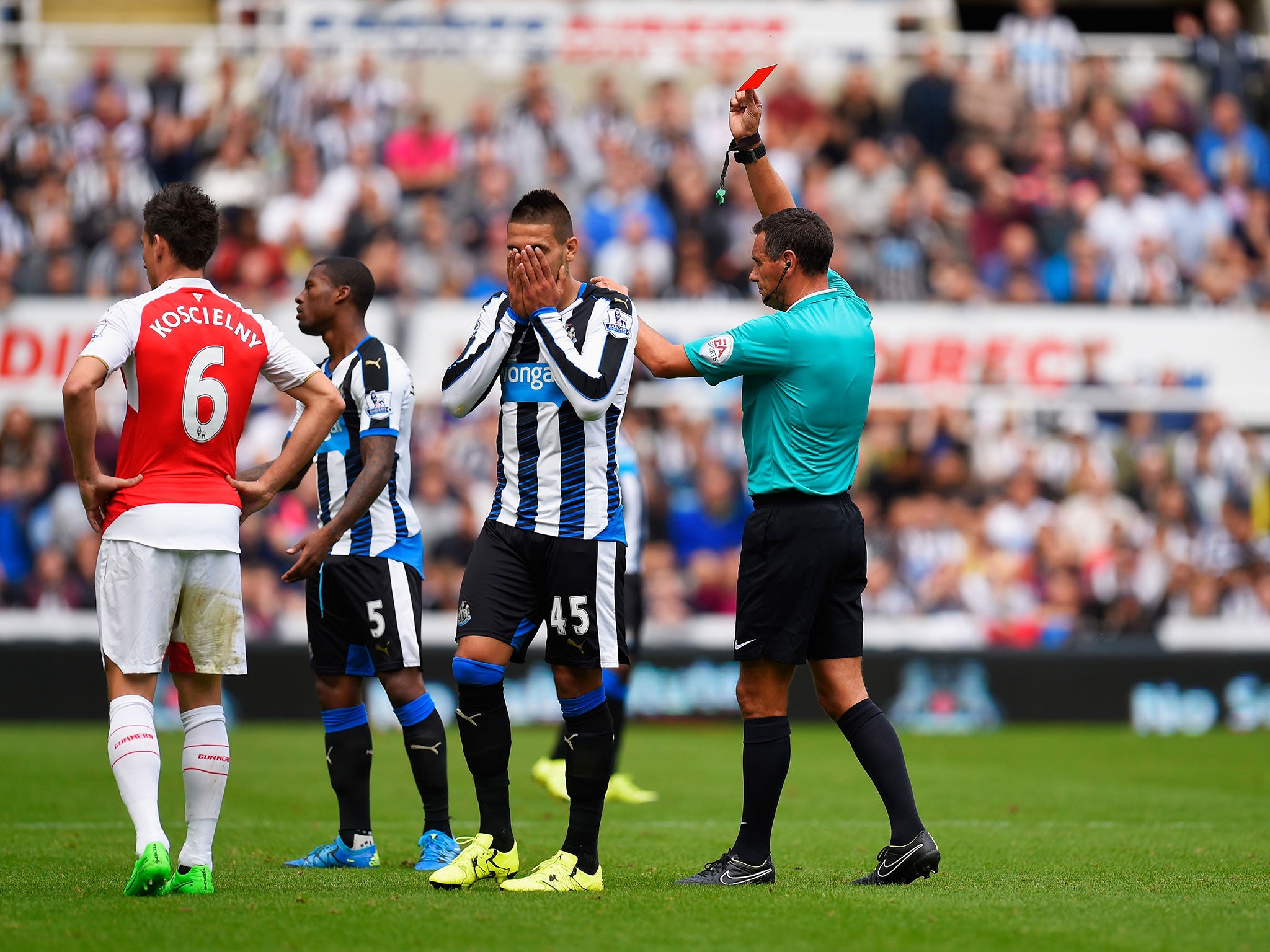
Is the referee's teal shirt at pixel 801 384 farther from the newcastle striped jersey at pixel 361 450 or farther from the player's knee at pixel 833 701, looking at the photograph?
the newcastle striped jersey at pixel 361 450

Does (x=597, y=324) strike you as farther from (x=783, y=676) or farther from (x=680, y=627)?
(x=680, y=627)

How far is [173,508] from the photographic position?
5484 millimetres

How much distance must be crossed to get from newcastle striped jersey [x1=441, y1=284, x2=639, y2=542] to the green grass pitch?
4.64 ft

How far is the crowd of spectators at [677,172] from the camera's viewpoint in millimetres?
17469

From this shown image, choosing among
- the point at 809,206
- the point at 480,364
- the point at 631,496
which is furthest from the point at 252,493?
the point at 809,206

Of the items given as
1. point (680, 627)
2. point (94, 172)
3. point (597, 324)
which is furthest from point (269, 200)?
point (597, 324)

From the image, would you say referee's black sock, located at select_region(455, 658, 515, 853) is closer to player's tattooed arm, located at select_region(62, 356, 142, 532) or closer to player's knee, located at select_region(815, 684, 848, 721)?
player's knee, located at select_region(815, 684, 848, 721)

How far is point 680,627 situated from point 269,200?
7.47 metres

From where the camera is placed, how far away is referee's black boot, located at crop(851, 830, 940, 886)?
5766 mm

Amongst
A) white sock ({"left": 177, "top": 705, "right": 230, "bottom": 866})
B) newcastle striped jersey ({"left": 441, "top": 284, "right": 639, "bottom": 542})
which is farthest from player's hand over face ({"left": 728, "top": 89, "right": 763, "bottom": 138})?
white sock ({"left": 177, "top": 705, "right": 230, "bottom": 866})

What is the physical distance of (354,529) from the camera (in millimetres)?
6598

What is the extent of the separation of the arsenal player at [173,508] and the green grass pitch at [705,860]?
387mm

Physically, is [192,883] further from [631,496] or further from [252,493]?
[631,496]

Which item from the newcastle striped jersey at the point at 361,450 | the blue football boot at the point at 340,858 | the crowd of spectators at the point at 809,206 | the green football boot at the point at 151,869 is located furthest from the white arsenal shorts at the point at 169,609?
the crowd of spectators at the point at 809,206
